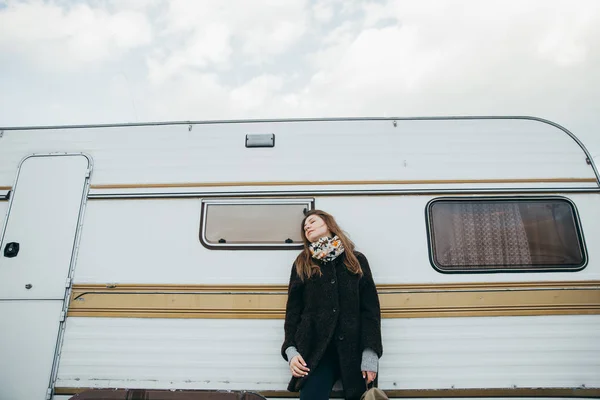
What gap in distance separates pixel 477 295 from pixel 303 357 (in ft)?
5.01

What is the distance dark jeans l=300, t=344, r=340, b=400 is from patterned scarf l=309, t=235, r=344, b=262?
61 centimetres

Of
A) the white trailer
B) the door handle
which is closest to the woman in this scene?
the white trailer

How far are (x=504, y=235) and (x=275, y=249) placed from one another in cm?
194

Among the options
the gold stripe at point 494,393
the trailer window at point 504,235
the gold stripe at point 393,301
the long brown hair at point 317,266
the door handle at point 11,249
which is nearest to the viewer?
the long brown hair at point 317,266

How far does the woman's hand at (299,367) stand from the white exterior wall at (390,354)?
526mm

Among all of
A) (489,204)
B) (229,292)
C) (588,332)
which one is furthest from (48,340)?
(588,332)

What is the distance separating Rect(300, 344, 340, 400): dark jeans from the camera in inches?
97.2

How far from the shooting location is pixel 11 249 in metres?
3.32

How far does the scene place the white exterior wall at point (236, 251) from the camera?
10.2ft

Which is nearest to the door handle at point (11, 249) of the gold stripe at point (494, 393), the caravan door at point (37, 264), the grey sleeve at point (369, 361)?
the caravan door at point (37, 264)

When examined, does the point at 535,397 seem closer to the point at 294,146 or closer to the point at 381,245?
the point at 381,245

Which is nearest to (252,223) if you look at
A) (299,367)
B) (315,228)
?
(315,228)

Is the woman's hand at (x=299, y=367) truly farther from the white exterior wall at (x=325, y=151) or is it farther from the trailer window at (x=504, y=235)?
Result: the white exterior wall at (x=325, y=151)

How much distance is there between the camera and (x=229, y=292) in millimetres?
3100
